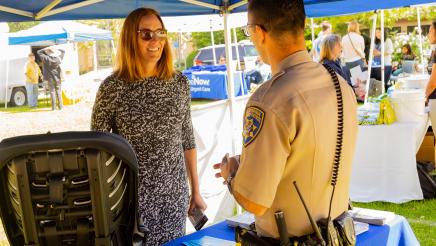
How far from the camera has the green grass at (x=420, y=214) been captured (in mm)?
4325

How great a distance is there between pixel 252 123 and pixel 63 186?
517 mm

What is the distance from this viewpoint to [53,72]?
14438mm

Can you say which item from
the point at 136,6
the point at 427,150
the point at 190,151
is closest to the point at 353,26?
the point at 427,150

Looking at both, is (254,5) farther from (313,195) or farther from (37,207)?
(37,207)

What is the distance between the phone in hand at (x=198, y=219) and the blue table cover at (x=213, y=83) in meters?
11.0

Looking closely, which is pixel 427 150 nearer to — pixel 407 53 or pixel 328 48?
pixel 328 48

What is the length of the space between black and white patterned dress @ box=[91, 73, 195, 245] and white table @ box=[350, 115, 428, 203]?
3117 millimetres

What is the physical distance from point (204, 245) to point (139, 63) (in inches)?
33.1

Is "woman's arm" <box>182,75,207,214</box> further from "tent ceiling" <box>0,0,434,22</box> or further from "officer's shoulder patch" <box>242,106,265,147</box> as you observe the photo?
"tent ceiling" <box>0,0,434,22</box>

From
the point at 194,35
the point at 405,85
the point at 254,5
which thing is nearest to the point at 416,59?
the point at 405,85

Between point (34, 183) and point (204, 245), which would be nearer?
point (34, 183)

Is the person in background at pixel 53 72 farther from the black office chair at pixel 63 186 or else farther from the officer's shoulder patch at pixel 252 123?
the officer's shoulder patch at pixel 252 123

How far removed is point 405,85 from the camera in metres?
5.85

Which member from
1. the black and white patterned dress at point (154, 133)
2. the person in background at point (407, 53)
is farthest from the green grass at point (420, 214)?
the person in background at point (407, 53)
